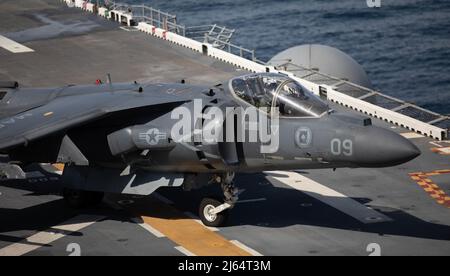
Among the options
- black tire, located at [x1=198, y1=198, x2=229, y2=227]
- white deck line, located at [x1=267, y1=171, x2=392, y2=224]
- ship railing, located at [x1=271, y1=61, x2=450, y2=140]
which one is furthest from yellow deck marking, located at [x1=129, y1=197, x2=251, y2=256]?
ship railing, located at [x1=271, y1=61, x2=450, y2=140]

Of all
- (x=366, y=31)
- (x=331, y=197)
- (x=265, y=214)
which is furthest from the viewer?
(x=366, y=31)

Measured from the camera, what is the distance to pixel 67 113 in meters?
26.3

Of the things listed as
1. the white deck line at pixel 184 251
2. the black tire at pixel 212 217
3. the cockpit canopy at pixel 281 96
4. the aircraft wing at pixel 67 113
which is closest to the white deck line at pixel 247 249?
the black tire at pixel 212 217

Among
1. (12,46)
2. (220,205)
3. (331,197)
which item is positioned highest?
(12,46)

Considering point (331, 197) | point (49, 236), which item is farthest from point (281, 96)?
point (49, 236)

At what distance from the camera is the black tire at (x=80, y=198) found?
28.3 meters

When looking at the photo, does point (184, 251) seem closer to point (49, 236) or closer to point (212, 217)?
point (212, 217)

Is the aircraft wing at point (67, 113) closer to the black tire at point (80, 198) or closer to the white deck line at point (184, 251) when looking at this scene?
the black tire at point (80, 198)

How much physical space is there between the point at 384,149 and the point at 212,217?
5.83 m

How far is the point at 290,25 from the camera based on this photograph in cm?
8762

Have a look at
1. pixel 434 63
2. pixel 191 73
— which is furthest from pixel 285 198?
pixel 434 63

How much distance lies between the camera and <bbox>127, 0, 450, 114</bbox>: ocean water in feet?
224
